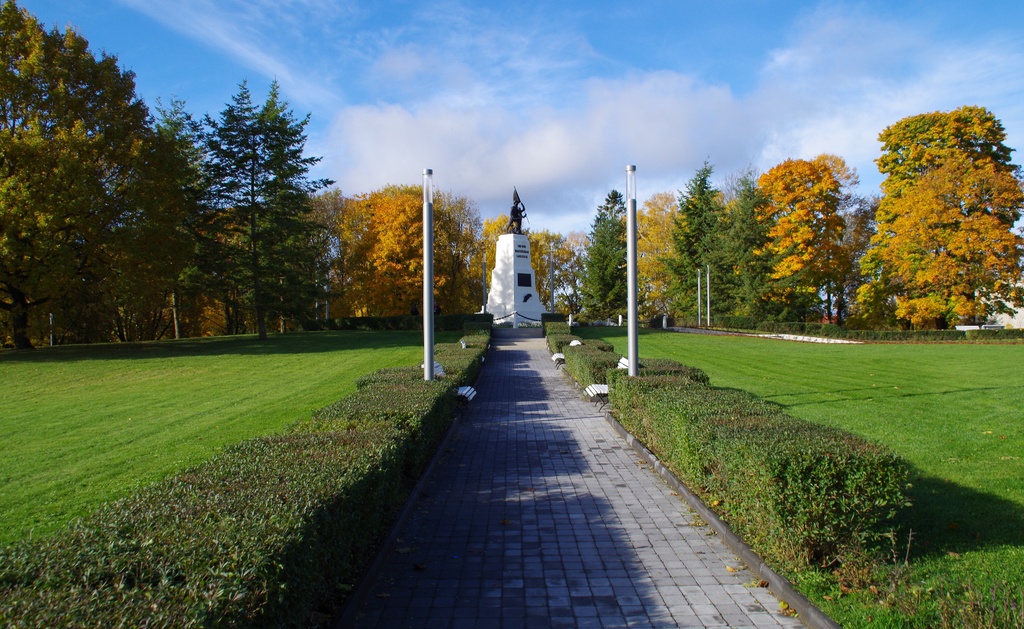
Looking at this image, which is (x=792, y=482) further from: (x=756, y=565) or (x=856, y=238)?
(x=856, y=238)

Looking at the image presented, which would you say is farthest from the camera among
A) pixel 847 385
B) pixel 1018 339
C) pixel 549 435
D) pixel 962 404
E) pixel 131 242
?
pixel 1018 339

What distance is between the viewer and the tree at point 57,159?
A: 21172 millimetres

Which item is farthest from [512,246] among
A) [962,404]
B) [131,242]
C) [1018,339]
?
[962,404]

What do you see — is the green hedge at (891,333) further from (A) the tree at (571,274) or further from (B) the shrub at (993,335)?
(A) the tree at (571,274)

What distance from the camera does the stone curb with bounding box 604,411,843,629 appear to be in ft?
11.8

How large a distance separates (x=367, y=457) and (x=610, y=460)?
14.3ft

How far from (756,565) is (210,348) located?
2660 centimetres

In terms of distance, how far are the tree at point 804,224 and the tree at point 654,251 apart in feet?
45.6

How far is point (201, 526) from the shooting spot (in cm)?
300

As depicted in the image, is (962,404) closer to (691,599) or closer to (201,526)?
(691,599)

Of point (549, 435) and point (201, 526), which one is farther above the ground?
point (201, 526)

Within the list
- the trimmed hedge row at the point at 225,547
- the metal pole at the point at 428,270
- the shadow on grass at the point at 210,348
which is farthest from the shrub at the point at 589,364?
the shadow on grass at the point at 210,348

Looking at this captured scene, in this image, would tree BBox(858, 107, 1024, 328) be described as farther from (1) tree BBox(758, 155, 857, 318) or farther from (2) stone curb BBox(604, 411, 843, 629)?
(2) stone curb BBox(604, 411, 843, 629)

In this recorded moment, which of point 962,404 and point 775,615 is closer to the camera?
point 775,615
